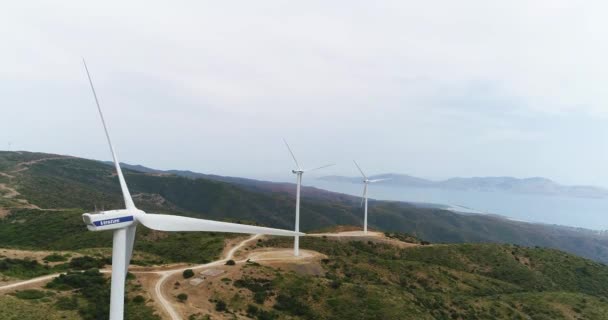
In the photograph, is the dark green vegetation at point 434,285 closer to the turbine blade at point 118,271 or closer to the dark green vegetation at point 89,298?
the dark green vegetation at point 89,298

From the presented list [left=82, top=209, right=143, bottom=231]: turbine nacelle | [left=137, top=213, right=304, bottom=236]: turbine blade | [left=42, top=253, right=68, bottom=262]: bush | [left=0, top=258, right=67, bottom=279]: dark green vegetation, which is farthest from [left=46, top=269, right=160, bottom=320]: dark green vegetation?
[left=82, top=209, right=143, bottom=231]: turbine nacelle

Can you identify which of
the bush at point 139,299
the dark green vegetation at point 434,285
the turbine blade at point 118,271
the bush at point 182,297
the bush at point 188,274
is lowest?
the dark green vegetation at point 434,285

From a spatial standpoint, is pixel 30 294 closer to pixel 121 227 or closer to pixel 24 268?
pixel 24 268

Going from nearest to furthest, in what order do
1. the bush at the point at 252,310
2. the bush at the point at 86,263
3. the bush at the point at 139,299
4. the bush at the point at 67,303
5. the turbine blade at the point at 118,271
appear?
the turbine blade at the point at 118,271, the bush at the point at 67,303, the bush at the point at 139,299, the bush at the point at 252,310, the bush at the point at 86,263

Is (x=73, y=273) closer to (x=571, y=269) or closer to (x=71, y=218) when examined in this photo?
(x=71, y=218)

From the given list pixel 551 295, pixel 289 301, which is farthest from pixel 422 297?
pixel 551 295

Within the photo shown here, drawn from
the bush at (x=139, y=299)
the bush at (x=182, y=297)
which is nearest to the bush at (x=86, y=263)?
the bush at (x=139, y=299)
